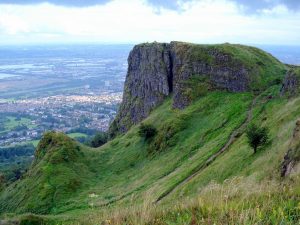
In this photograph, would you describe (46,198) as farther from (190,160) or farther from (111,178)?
(190,160)

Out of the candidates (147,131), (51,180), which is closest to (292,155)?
(51,180)

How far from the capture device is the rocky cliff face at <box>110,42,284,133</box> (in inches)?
2694

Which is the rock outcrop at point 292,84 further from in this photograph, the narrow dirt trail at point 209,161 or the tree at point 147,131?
the tree at point 147,131

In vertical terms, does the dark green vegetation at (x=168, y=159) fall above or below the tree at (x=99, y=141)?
above

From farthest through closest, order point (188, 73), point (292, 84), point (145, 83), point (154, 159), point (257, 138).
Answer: point (145, 83) → point (188, 73) → point (154, 159) → point (292, 84) → point (257, 138)

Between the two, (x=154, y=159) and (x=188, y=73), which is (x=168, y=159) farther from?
(x=188, y=73)

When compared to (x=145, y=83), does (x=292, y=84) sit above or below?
above

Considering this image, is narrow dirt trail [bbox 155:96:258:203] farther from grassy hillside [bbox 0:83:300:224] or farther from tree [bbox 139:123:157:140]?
tree [bbox 139:123:157:140]

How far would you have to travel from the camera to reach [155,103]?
90000 mm

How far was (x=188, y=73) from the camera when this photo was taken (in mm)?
77188

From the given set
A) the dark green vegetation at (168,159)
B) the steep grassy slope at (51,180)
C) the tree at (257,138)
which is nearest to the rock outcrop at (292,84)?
the dark green vegetation at (168,159)

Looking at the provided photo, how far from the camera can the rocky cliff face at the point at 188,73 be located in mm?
68438

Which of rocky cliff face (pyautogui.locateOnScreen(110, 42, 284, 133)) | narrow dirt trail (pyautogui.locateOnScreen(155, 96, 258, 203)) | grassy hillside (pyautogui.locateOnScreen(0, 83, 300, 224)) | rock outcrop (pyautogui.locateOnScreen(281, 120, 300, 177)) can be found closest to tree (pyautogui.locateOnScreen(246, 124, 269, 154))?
grassy hillside (pyautogui.locateOnScreen(0, 83, 300, 224))

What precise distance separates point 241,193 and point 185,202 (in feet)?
3.85
